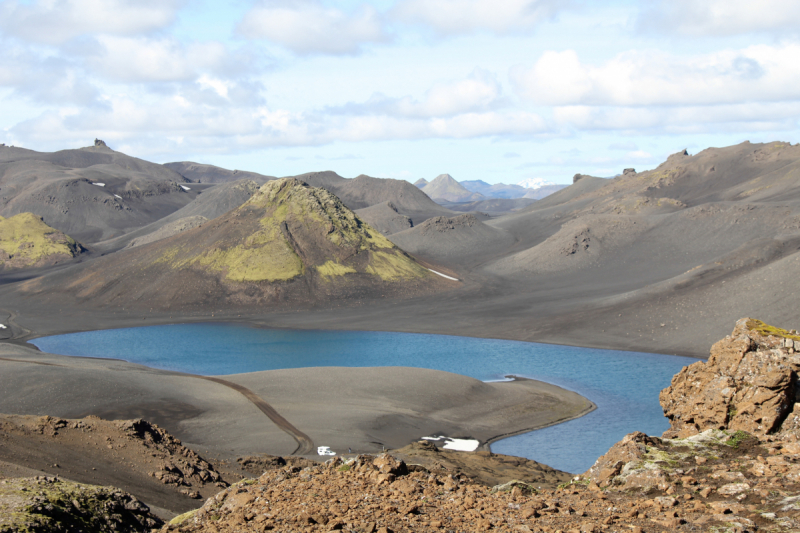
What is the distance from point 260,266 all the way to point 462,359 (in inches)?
1811

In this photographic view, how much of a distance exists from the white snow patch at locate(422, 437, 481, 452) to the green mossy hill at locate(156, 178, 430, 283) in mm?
62710

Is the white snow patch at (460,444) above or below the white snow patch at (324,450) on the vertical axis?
below

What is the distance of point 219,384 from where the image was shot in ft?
130

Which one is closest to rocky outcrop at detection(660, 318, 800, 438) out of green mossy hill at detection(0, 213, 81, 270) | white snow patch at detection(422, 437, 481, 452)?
white snow patch at detection(422, 437, 481, 452)

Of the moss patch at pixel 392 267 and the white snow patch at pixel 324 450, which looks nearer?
the white snow patch at pixel 324 450

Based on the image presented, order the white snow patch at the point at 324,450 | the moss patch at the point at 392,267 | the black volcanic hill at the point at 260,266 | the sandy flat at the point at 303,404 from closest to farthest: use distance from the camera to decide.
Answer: the white snow patch at the point at 324,450
the sandy flat at the point at 303,404
the black volcanic hill at the point at 260,266
the moss patch at the point at 392,267

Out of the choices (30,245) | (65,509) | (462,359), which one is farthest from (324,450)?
(30,245)

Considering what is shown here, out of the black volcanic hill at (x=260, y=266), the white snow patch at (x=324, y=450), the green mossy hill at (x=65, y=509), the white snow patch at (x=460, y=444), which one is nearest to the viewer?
the green mossy hill at (x=65, y=509)

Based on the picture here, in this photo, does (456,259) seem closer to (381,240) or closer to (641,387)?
(381,240)

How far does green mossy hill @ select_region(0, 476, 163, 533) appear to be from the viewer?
11.2 meters

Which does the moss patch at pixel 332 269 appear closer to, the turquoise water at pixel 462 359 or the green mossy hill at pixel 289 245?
the green mossy hill at pixel 289 245

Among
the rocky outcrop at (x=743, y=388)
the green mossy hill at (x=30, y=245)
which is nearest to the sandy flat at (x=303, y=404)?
the rocky outcrop at (x=743, y=388)

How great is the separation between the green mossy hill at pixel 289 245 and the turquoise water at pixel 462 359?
60.9 ft

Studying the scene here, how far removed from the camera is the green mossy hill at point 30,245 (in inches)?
5192
